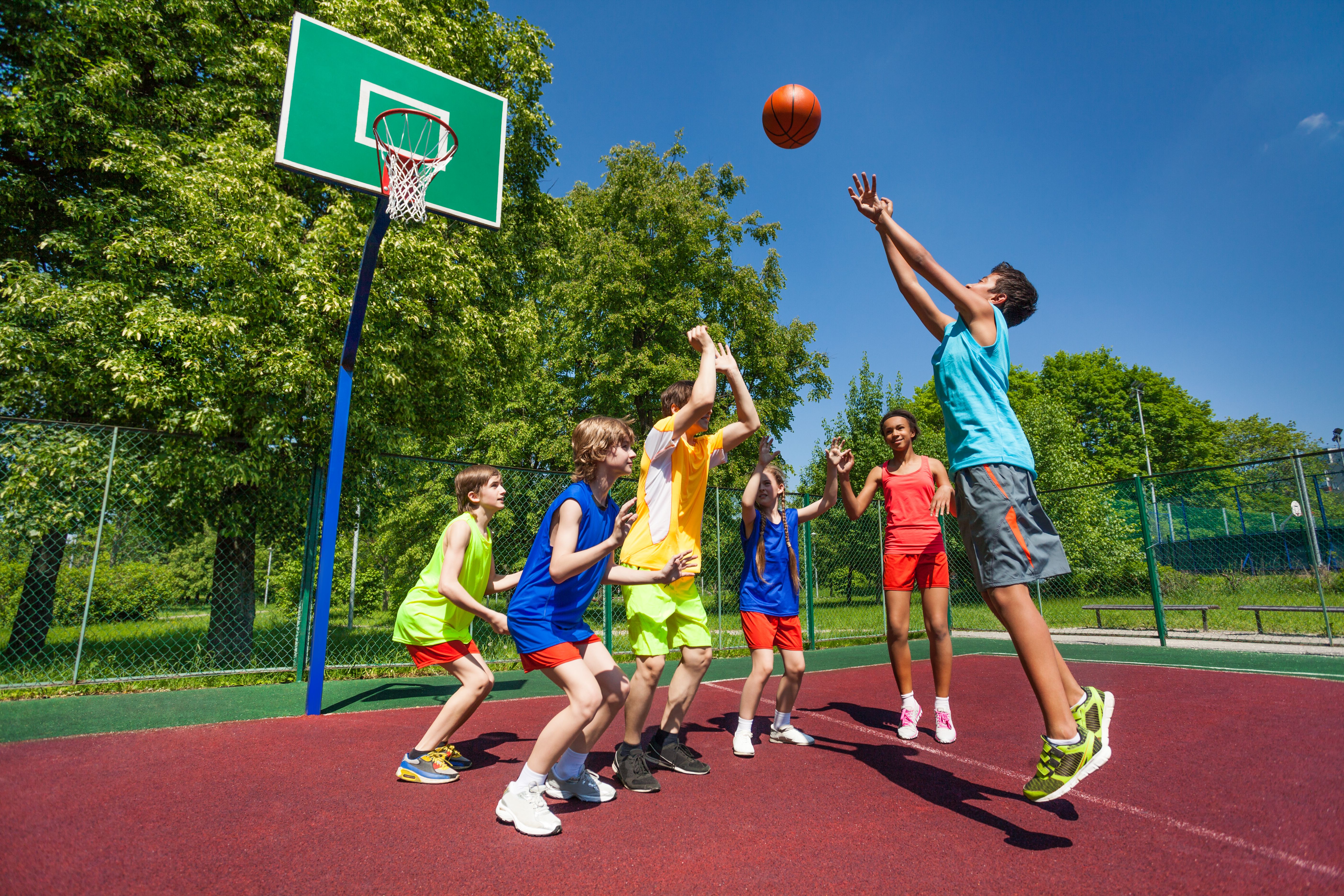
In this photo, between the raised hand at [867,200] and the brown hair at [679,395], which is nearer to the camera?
the raised hand at [867,200]

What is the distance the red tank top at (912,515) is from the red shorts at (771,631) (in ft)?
3.17

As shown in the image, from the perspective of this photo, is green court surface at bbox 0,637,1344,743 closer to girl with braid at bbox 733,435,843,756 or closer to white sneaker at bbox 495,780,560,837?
girl with braid at bbox 733,435,843,756

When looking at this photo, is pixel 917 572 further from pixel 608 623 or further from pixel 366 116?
pixel 366 116

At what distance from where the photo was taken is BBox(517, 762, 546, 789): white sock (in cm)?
274

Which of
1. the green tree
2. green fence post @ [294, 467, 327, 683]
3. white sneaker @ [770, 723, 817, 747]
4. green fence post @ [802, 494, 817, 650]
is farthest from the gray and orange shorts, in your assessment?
the green tree

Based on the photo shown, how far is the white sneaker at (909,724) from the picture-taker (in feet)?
14.3

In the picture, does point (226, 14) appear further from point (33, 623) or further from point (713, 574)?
point (713, 574)

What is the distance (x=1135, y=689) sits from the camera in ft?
19.5

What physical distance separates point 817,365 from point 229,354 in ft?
57.4

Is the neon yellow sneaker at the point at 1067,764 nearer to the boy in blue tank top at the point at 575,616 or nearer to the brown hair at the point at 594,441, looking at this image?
the boy in blue tank top at the point at 575,616

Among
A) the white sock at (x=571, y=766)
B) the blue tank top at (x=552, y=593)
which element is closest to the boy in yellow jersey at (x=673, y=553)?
the white sock at (x=571, y=766)

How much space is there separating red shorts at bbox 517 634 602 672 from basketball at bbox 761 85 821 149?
4.37 m

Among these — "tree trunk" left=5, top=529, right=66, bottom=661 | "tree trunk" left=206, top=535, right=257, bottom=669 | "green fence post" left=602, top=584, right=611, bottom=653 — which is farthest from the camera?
"tree trunk" left=206, top=535, right=257, bottom=669

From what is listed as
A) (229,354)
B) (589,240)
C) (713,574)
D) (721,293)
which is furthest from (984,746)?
(589,240)
